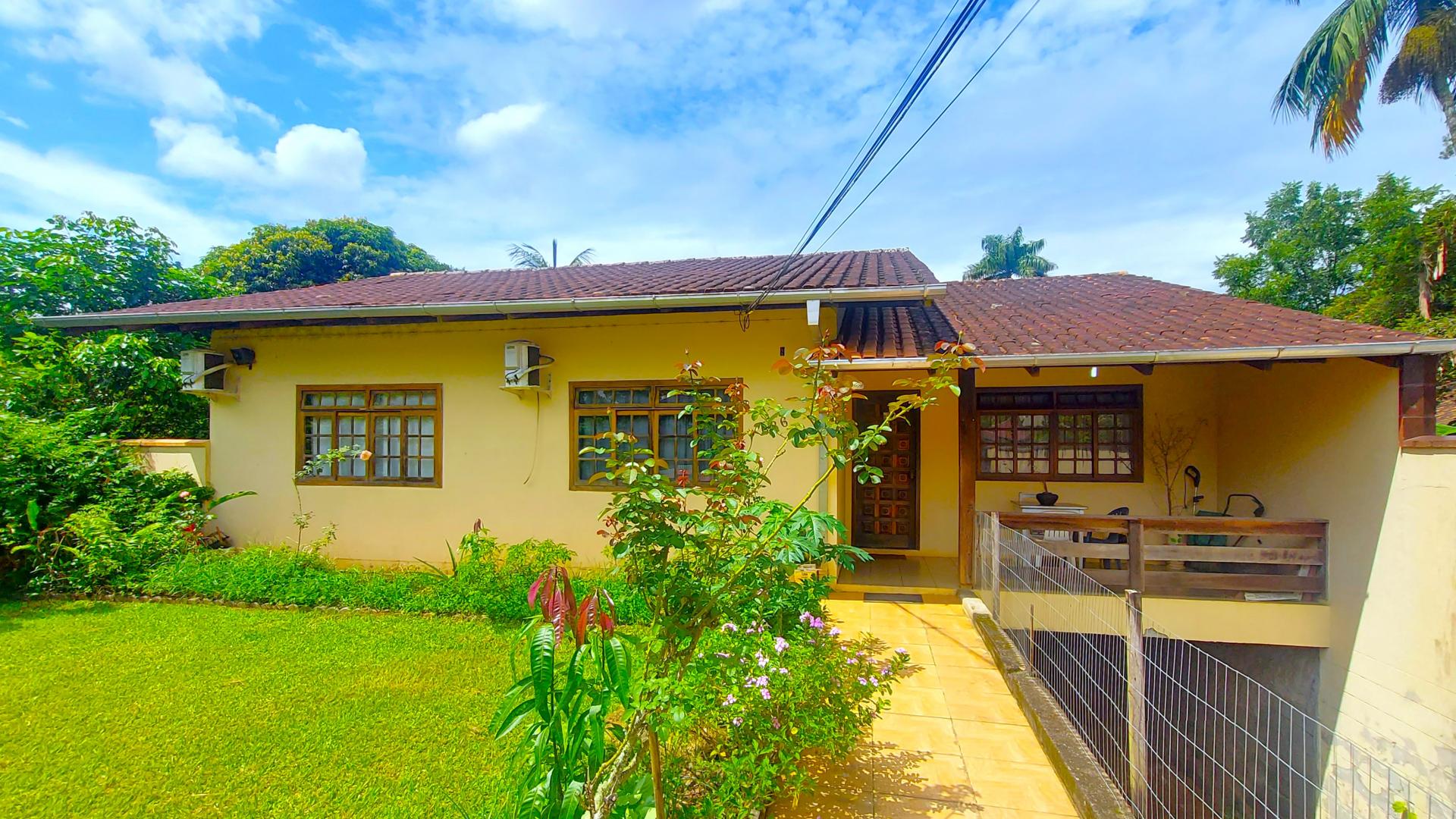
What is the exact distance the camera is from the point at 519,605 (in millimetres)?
5254

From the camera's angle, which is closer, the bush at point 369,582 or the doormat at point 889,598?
the bush at point 369,582

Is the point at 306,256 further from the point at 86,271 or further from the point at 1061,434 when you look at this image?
the point at 1061,434

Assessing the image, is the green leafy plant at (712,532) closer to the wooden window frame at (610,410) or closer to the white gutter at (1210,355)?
the white gutter at (1210,355)

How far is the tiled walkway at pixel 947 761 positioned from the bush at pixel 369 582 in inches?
109

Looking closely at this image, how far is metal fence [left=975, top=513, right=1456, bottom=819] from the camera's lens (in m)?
3.47

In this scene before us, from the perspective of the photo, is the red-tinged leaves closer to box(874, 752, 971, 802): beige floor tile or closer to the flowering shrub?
the flowering shrub

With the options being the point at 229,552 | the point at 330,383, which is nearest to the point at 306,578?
the point at 229,552

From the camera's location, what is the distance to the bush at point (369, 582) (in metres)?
5.47

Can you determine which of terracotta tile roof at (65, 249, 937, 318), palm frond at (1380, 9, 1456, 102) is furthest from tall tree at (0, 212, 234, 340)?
palm frond at (1380, 9, 1456, 102)

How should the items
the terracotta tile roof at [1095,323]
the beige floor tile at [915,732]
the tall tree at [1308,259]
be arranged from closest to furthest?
the beige floor tile at [915,732]
the terracotta tile roof at [1095,323]
the tall tree at [1308,259]

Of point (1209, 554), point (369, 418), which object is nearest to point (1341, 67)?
point (1209, 554)

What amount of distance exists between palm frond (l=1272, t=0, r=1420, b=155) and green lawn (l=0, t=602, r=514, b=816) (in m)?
18.7

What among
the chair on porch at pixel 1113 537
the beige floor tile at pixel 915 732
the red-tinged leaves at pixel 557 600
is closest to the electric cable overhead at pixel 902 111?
the red-tinged leaves at pixel 557 600

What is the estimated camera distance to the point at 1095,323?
20.9 feet
